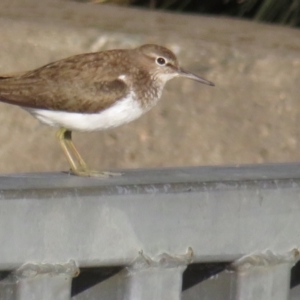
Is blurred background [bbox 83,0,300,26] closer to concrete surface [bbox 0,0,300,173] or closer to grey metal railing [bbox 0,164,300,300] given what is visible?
concrete surface [bbox 0,0,300,173]

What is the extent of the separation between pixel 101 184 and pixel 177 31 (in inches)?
194

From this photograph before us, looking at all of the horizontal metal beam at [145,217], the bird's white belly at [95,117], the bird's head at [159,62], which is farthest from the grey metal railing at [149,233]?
the bird's head at [159,62]

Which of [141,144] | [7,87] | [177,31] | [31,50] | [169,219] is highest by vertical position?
[177,31]

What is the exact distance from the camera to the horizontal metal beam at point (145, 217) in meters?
3.09

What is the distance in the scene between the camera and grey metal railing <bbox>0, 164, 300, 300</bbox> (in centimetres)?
311

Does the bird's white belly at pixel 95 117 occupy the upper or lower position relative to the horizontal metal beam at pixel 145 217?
upper

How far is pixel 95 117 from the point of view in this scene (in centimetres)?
540

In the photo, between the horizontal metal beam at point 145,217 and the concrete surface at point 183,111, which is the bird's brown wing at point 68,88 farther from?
the horizontal metal beam at point 145,217

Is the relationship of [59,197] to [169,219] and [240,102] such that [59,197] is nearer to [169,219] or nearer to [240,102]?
[169,219]

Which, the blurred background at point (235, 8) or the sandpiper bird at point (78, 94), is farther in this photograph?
the blurred background at point (235, 8)

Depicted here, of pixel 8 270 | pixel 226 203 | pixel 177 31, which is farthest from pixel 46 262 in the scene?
pixel 177 31

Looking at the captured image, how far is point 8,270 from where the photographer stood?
10.1 ft

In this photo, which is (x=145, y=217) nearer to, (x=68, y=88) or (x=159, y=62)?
(x=68, y=88)

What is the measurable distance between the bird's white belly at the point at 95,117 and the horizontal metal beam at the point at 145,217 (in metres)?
1.74
